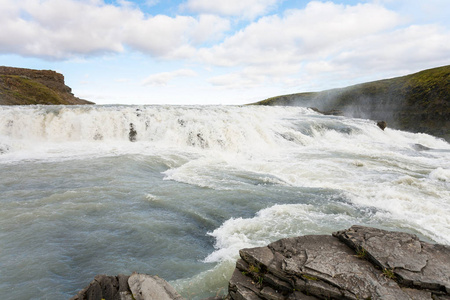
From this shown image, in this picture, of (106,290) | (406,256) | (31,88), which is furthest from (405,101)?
(31,88)

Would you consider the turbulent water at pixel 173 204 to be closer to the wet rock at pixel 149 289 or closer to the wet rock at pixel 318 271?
the wet rock at pixel 149 289

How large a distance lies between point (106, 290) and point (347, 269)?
3.89 m

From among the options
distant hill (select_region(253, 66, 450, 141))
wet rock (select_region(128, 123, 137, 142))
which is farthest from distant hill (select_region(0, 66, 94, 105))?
Answer: distant hill (select_region(253, 66, 450, 141))

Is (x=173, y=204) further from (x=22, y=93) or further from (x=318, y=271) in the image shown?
(x=22, y=93)

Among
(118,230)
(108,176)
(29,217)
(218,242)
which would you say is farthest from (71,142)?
Result: (218,242)

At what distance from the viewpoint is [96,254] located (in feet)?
23.7

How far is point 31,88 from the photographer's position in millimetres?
83000

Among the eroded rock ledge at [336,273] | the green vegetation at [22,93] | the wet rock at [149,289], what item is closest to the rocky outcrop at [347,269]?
the eroded rock ledge at [336,273]

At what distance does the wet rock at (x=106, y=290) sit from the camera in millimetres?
4164

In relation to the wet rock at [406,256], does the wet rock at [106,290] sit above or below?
below

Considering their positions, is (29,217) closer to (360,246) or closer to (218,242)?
(218,242)

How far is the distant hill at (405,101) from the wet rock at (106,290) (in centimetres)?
4914

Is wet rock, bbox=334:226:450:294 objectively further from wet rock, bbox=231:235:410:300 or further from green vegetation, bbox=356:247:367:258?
wet rock, bbox=231:235:410:300

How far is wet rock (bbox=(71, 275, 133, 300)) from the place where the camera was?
4.16 m
